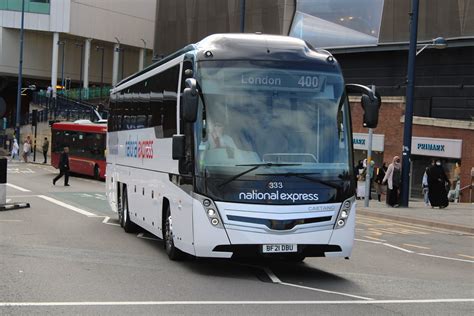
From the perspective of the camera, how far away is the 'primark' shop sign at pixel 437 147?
32156mm

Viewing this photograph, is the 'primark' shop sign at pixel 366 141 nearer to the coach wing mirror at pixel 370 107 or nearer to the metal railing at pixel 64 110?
the metal railing at pixel 64 110

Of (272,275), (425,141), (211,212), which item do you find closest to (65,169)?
(425,141)

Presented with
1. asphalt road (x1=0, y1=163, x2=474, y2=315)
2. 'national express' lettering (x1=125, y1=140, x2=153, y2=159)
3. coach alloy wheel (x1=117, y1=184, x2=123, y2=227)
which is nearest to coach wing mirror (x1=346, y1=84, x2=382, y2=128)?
asphalt road (x1=0, y1=163, x2=474, y2=315)

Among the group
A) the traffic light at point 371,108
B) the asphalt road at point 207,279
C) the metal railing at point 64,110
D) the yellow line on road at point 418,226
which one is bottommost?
the yellow line on road at point 418,226

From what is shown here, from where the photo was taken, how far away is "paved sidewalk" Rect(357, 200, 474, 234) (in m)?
18.9

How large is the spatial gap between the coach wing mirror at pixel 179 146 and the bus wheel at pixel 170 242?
1474 mm

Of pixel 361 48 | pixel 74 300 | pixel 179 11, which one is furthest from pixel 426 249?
pixel 179 11

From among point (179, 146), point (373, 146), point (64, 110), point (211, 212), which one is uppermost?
point (64, 110)

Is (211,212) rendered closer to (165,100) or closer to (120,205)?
(165,100)

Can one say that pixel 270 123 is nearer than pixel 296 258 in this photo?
Yes

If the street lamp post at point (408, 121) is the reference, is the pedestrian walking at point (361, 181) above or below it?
below

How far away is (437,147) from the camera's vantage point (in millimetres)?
32938

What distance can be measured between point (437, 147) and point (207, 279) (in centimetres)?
2582

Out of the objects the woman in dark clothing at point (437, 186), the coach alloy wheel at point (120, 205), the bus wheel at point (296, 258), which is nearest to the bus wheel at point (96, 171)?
the woman in dark clothing at point (437, 186)
